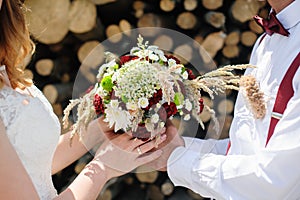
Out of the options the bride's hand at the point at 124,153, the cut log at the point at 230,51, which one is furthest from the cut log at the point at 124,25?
the bride's hand at the point at 124,153

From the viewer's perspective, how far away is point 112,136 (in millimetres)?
1563

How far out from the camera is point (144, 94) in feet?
4.68

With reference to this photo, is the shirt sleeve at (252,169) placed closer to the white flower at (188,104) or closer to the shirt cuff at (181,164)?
the shirt cuff at (181,164)

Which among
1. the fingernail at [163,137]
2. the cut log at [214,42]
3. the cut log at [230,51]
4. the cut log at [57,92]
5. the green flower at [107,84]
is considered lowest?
the cut log at [57,92]

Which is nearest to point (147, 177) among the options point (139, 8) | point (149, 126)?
point (139, 8)

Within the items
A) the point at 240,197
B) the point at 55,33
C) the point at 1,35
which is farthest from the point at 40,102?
the point at 55,33

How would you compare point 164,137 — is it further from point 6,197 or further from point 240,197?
point 6,197

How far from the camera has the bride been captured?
1.40 meters

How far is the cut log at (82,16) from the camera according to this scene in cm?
269

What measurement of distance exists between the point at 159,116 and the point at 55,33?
1.40 metres

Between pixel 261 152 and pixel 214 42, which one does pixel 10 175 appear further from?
pixel 214 42

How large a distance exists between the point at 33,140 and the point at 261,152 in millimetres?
672

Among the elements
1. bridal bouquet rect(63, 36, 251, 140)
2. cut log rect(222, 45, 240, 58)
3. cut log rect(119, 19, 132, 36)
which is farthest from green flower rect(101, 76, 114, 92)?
cut log rect(222, 45, 240, 58)

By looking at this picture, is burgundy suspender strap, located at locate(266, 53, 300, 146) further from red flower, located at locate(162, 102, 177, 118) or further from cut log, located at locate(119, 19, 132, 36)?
cut log, located at locate(119, 19, 132, 36)
